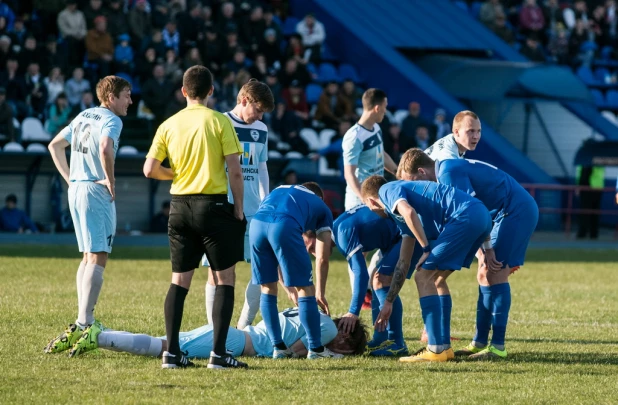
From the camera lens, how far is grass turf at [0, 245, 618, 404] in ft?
22.7

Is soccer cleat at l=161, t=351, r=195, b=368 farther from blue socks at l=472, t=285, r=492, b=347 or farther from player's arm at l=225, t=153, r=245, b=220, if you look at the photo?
blue socks at l=472, t=285, r=492, b=347

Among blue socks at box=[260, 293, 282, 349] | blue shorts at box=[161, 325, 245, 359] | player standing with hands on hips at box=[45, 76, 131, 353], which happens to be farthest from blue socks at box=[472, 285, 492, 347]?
player standing with hands on hips at box=[45, 76, 131, 353]

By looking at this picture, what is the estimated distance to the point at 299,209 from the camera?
27.0 feet

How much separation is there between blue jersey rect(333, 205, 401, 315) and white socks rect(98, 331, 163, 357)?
5.46 ft

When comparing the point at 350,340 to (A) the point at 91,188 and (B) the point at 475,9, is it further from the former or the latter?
(B) the point at 475,9

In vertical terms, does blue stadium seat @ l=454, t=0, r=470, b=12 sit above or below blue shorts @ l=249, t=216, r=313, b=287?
above

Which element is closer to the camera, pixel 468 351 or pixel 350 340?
pixel 350 340

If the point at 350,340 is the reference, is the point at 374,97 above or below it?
above

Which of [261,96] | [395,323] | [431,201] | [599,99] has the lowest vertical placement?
[395,323]

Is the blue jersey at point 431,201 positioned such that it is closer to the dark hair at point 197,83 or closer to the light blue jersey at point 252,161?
the dark hair at point 197,83

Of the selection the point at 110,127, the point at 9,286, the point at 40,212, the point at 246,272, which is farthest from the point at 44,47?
the point at 110,127

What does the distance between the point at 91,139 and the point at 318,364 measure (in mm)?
2549

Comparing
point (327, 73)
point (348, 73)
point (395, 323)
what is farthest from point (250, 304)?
point (348, 73)

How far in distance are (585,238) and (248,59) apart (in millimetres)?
8903
